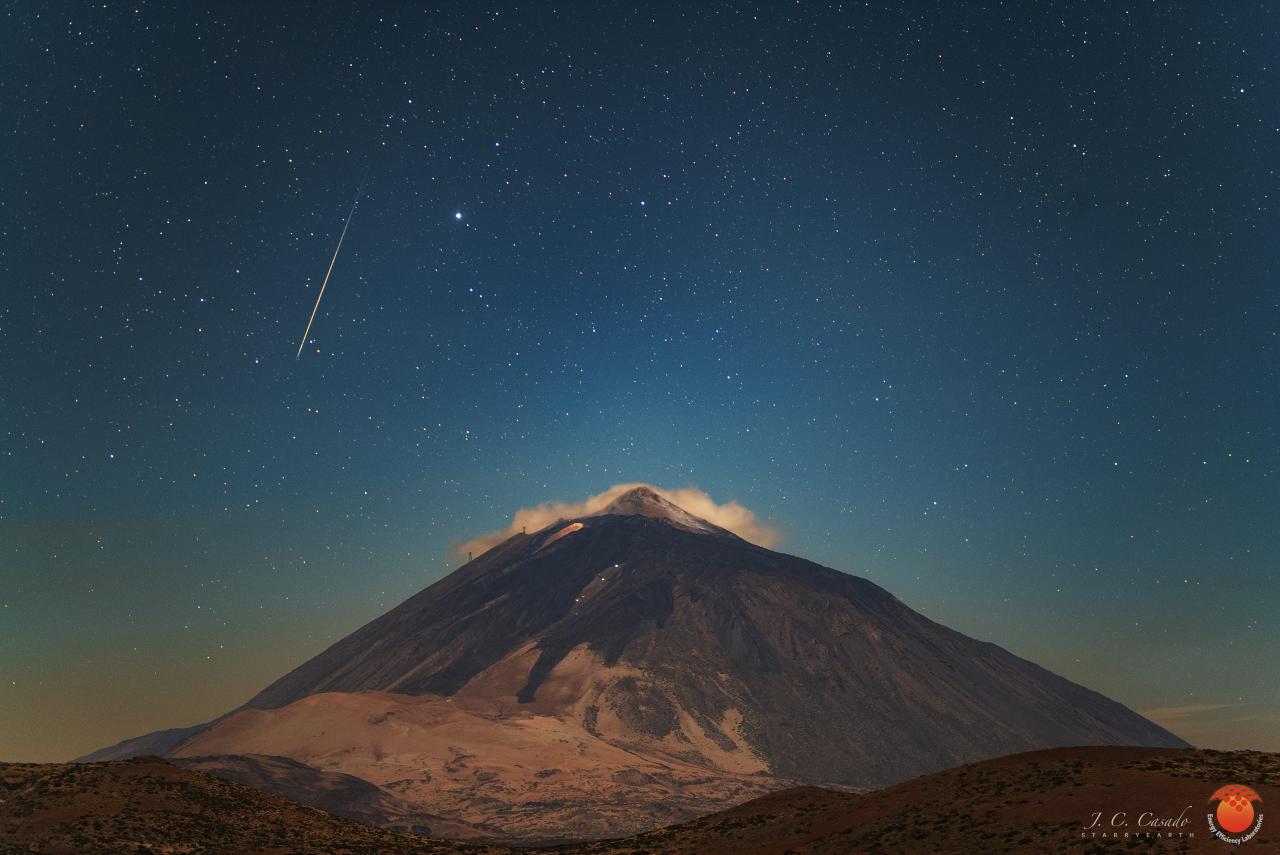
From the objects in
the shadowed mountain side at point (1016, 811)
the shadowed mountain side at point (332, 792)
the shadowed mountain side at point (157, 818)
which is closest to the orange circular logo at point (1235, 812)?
the shadowed mountain side at point (1016, 811)

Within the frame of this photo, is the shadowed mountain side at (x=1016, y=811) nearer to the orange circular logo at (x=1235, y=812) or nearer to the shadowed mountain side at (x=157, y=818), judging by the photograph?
the orange circular logo at (x=1235, y=812)

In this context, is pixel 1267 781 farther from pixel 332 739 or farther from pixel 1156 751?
pixel 332 739

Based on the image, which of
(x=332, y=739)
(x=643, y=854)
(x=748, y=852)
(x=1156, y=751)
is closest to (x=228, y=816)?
(x=643, y=854)

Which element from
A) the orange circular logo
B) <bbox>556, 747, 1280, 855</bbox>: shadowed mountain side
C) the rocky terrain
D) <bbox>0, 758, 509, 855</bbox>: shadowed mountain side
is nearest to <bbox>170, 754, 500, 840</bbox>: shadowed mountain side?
<bbox>0, 758, 509, 855</bbox>: shadowed mountain side

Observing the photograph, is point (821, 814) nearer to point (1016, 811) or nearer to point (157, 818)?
point (1016, 811)

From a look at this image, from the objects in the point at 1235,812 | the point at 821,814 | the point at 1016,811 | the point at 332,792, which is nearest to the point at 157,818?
the point at 821,814

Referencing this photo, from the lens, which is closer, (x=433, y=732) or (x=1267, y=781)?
(x=1267, y=781)

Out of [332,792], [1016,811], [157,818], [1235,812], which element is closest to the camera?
[1235,812]

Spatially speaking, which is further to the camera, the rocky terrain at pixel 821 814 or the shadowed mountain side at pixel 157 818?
the shadowed mountain side at pixel 157 818
